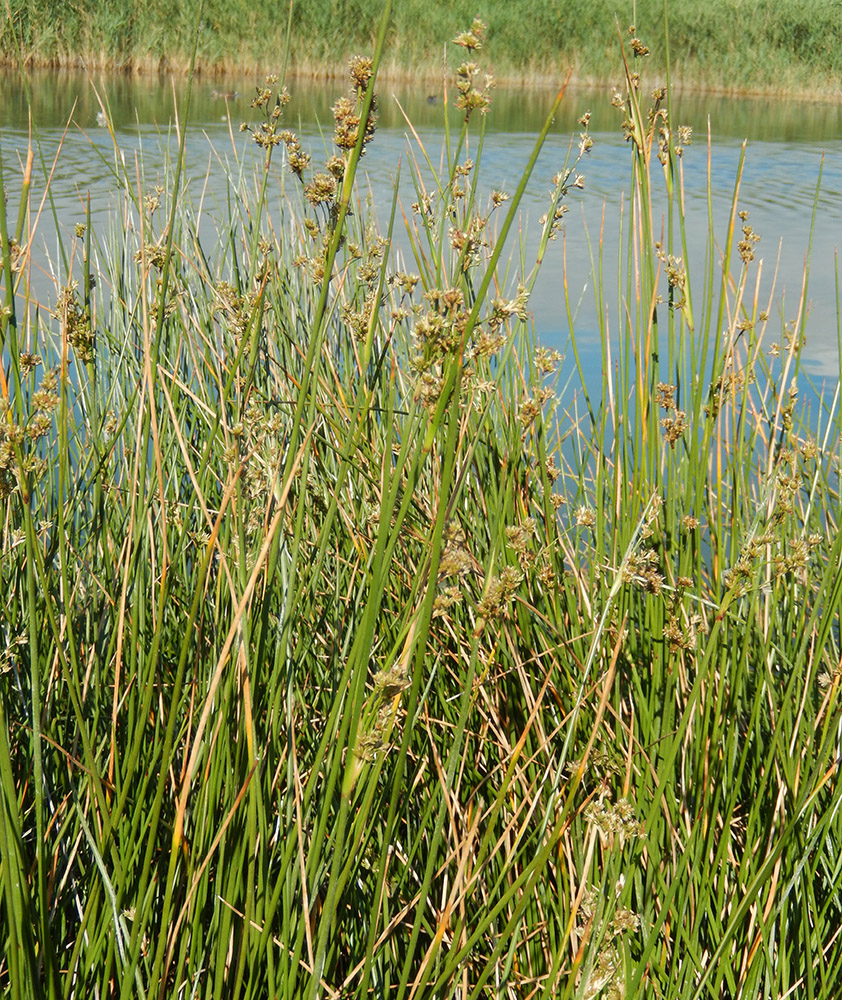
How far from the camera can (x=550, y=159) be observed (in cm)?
693

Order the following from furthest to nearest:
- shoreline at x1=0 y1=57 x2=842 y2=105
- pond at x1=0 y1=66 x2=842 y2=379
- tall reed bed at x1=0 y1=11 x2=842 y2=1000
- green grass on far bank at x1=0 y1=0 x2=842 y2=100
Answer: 1. shoreline at x1=0 y1=57 x2=842 y2=105
2. green grass on far bank at x1=0 y1=0 x2=842 y2=100
3. pond at x1=0 y1=66 x2=842 y2=379
4. tall reed bed at x1=0 y1=11 x2=842 y2=1000

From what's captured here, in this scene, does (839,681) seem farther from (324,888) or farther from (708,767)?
(324,888)

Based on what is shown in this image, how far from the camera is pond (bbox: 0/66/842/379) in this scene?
418cm

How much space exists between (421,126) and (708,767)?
26.1ft

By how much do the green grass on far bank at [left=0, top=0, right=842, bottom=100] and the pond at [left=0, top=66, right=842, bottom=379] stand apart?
0.51m

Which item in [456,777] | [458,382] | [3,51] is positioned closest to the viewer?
[458,382]

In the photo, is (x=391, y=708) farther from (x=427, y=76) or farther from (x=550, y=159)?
(x=427, y=76)

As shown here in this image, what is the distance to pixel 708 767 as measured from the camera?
1.21 metres

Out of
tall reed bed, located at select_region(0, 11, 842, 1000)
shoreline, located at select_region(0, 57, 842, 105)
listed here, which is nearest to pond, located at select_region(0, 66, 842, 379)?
shoreline, located at select_region(0, 57, 842, 105)

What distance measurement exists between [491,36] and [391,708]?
520 inches

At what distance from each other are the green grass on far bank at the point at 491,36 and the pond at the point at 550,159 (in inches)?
20.1

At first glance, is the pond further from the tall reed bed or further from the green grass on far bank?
the tall reed bed

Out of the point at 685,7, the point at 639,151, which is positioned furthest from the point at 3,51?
the point at 639,151

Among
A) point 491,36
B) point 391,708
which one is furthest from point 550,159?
point 391,708
